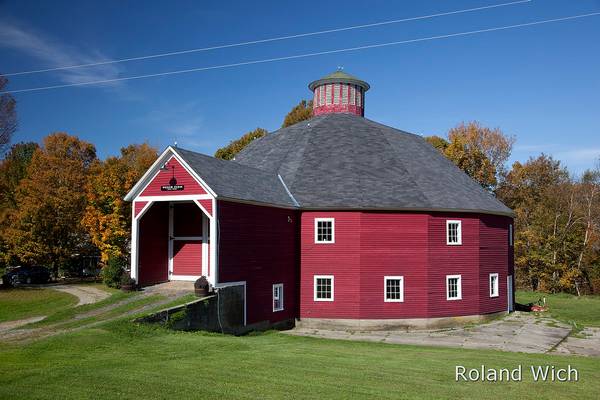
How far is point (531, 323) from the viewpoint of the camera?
91.0 feet

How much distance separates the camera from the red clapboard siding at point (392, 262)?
2533cm

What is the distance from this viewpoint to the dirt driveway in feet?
69.5

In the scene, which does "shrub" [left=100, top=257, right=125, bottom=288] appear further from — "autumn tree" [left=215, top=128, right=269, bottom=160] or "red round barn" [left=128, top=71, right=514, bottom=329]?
"autumn tree" [left=215, top=128, right=269, bottom=160]

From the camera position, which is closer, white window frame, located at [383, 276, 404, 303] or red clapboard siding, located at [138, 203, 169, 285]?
red clapboard siding, located at [138, 203, 169, 285]

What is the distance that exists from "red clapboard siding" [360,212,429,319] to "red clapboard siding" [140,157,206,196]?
8.85 m

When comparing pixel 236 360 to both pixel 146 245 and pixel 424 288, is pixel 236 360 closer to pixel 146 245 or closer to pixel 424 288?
pixel 146 245

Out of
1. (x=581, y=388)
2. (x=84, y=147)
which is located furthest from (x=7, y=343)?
(x=84, y=147)

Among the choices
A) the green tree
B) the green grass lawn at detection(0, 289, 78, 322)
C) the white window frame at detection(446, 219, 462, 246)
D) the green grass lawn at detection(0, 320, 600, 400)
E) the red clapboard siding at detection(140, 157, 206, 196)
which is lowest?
the green grass lawn at detection(0, 289, 78, 322)

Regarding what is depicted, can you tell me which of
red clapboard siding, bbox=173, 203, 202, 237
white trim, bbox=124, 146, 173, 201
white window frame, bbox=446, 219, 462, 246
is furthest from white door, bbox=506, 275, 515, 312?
white trim, bbox=124, 146, 173, 201

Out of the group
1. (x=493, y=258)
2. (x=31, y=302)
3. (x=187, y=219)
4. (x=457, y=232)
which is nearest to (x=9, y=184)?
(x=31, y=302)

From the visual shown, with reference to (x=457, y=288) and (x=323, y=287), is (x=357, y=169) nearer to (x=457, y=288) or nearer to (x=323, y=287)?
(x=323, y=287)

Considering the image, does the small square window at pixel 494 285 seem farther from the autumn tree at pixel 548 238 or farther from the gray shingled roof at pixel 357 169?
the autumn tree at pixel 548 238

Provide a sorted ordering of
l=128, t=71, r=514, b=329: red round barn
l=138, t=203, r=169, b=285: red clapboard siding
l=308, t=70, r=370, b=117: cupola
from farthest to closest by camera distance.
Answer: l=308, t=70, r=370, b=117: cupola
l=138, t=203, r=169, b=285: red clapboard siding
l=128, t=71, r=514, b=329: red round barn

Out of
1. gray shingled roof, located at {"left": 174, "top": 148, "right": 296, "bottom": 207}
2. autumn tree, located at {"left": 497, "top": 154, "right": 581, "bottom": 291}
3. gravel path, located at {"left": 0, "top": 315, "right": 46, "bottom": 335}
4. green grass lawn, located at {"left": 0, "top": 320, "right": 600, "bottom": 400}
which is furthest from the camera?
autumn tree, located at {"left": 497, "top": 154, "right": 581, "bottom": 291}
